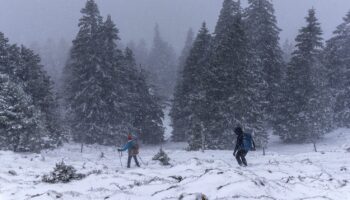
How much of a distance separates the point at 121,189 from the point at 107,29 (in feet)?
104

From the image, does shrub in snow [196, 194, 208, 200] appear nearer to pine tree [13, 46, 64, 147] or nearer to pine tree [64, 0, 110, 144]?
pine tree [13, 46, 64, 147]

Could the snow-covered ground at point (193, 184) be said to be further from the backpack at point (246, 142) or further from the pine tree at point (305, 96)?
the pine tree at point (305, 96)

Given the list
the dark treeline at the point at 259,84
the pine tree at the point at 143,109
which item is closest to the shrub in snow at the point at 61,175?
the dark treeline at the point at 259,84

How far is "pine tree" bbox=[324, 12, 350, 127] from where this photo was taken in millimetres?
39656

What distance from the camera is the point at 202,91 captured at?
36031 mm

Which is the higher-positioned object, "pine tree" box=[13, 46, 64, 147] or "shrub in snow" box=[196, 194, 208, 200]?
"pine tree" box=[13, 46, 64, 147]

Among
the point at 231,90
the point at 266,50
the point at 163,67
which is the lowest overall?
the point at 231,90

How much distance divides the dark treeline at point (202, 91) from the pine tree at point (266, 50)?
4.1 inches

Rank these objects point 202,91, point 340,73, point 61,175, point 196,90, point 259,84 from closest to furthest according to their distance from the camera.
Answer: point 61,175 → point 202,91 → point 259,84 → point 196,90 → point 340,73

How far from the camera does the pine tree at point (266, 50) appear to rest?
38969 millimetres

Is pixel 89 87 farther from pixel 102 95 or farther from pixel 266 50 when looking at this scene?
pixel 266 50

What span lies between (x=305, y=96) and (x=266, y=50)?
7.19 metres

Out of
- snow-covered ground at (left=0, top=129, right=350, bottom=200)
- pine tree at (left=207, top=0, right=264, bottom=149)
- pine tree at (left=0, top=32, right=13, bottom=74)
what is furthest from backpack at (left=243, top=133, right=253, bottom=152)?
pine tree at (left=0, top=32, right=13, bottom=74)

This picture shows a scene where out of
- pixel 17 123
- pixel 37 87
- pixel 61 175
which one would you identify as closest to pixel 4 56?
pixel 37 87
